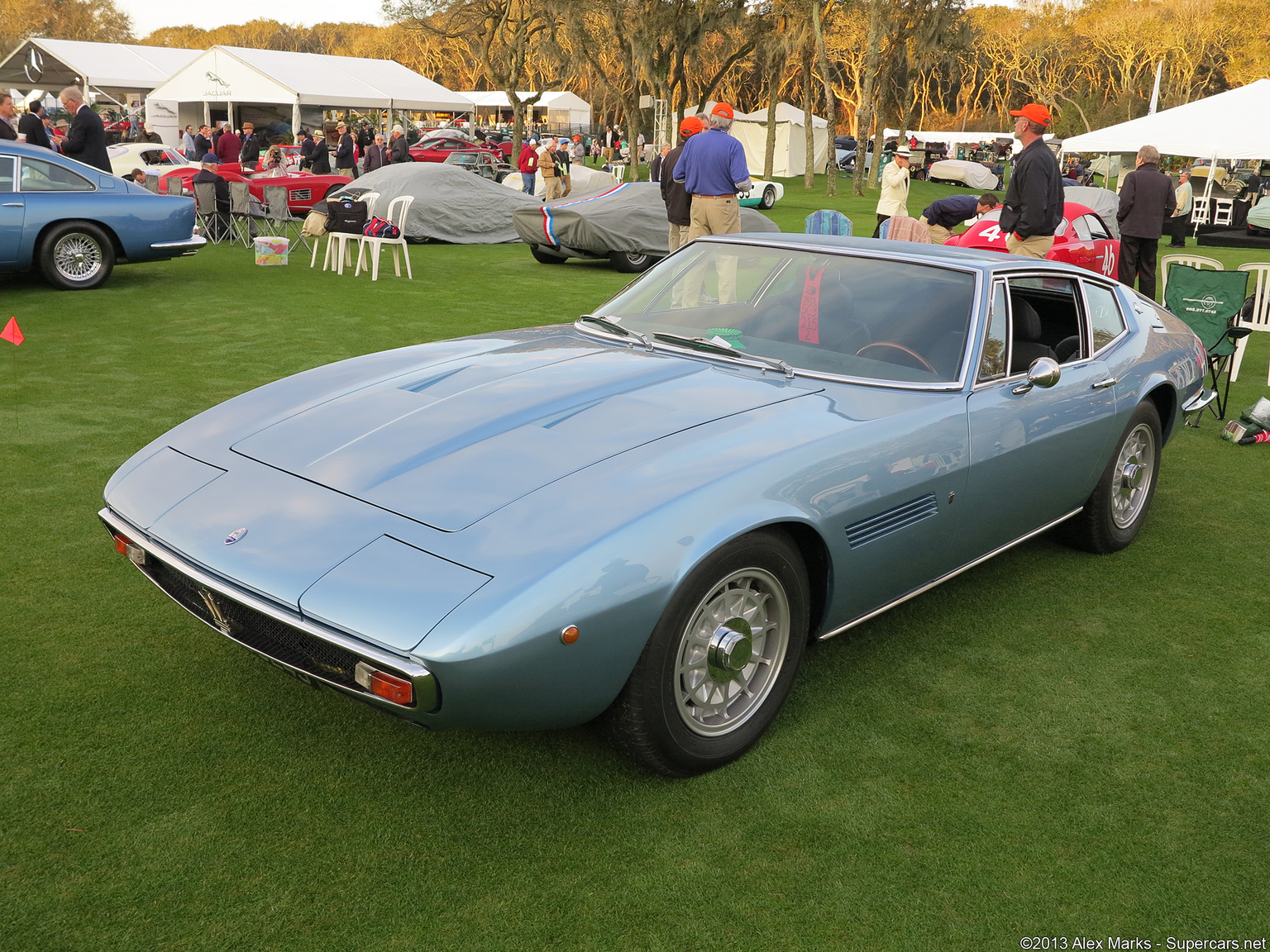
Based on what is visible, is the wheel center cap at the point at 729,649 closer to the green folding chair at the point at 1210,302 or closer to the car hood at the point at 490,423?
the car hood at the point at 490,423

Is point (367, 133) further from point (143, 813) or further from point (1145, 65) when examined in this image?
point (1145, 65)

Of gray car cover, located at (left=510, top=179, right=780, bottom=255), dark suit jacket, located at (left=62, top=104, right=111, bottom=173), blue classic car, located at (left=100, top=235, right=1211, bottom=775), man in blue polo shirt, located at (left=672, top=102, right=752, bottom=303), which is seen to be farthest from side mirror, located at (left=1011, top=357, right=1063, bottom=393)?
dark suit jacket, located at (left=62, top=104, right=111, bottom=173)

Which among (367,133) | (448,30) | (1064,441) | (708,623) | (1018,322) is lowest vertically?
(708,623)

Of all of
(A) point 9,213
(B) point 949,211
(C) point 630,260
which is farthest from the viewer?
(C) point 630,260

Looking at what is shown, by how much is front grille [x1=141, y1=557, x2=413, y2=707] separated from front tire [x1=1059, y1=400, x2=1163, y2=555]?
3449 millimetres

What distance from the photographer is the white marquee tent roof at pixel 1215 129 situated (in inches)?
596

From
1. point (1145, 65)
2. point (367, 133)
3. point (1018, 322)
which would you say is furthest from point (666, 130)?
point (1145, 65)

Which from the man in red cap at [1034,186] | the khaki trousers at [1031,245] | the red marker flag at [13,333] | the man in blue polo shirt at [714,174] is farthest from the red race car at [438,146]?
the man in red cap at [1034,186]

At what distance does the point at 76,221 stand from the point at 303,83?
2191cm

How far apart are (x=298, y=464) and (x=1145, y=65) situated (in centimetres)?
7519

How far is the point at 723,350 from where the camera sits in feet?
12.5

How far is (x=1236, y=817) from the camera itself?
290 cm

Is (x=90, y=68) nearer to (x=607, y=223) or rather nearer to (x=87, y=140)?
(x=87, y=140)

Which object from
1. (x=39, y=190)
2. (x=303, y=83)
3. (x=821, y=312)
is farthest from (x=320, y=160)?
(x=821, y=312)
